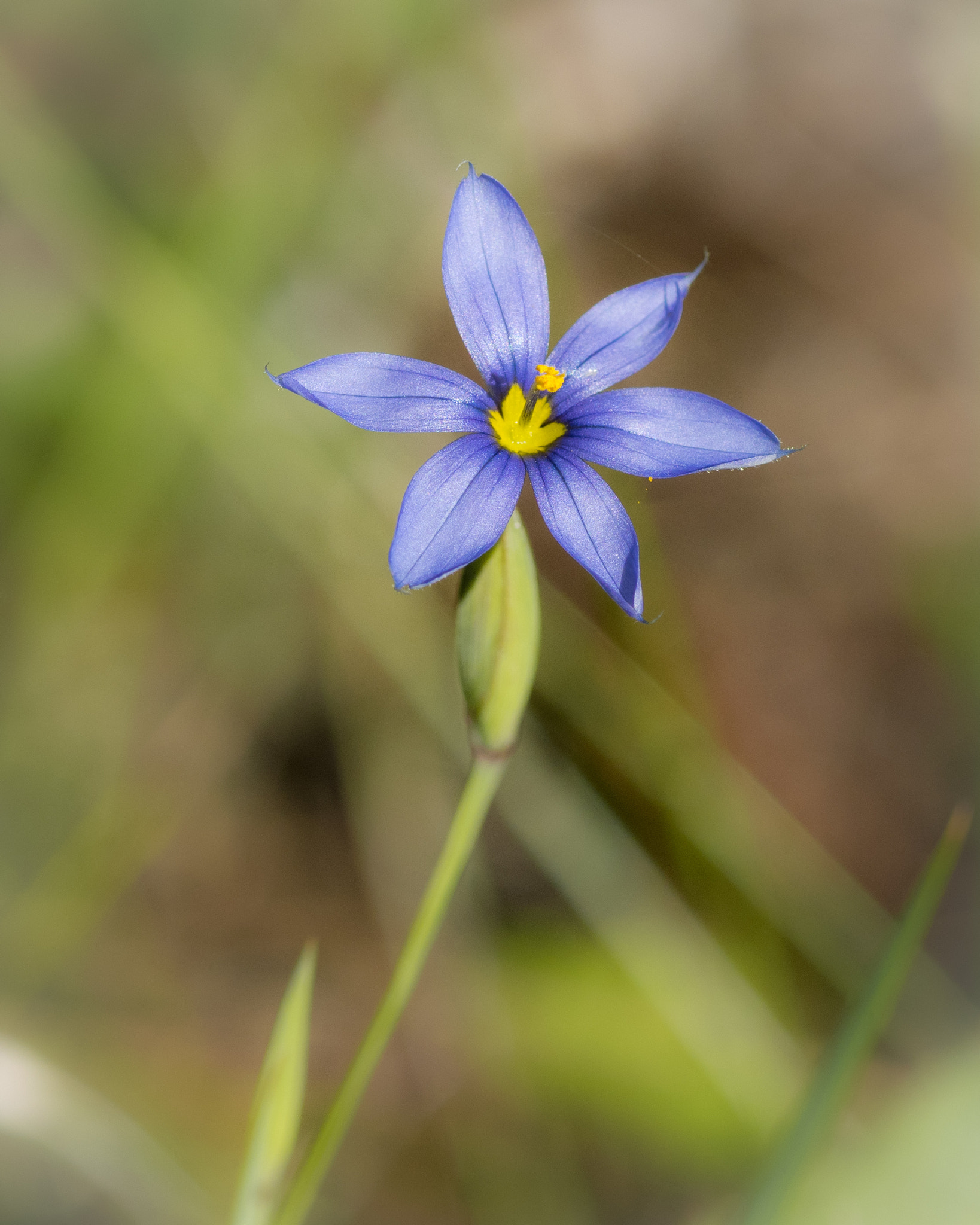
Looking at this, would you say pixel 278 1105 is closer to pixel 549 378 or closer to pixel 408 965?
pixel 408 965

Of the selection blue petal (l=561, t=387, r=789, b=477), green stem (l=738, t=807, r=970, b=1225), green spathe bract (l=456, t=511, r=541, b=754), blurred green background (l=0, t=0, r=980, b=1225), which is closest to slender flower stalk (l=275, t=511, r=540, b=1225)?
green spathe bract (l=456, t=511, r=541, b=754)

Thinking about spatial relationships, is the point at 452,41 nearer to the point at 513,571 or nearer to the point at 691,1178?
the point at 513,571

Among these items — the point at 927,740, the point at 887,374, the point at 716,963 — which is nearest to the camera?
the point at 716,963

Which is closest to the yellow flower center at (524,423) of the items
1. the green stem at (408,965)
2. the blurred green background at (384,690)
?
the green stem at (408,965)

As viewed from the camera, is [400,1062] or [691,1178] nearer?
[691,1178]

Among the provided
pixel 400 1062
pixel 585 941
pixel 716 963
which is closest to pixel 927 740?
pixel 716 963

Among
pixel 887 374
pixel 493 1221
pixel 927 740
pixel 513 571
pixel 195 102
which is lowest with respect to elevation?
pixel 493 1221

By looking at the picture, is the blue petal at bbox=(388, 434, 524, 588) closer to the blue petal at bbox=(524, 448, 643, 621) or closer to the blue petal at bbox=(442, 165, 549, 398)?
the blue petal at bbox=(524, 448, 643, 621)
